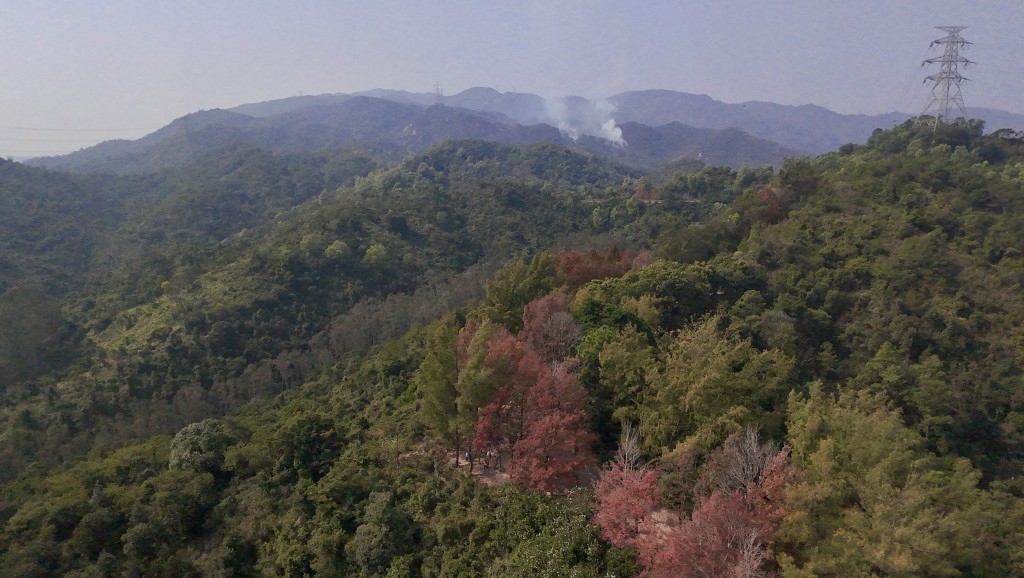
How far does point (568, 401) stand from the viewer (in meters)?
17.1

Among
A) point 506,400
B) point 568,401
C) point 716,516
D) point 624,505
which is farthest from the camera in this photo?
point 568,401

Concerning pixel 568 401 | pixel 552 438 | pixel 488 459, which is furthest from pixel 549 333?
pixel 552 438

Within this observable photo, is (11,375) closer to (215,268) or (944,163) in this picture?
(215,268)

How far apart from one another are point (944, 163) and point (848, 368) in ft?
86.2

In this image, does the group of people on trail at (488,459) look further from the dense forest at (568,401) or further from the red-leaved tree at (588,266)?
the red-leaved tree at (588,266)

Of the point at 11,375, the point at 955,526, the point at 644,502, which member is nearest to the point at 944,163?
the point at 955,526

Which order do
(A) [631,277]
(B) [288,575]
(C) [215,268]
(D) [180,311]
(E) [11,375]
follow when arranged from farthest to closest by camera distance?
(C) [215,268], (D) [180,311], (E) [11,375], (A) [631,277], (B) [288,575]

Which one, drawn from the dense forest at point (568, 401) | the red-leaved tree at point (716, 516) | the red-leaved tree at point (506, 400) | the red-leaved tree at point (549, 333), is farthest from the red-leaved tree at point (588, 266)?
the red-leaved tree at point (716, 516)

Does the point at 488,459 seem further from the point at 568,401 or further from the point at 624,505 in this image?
the point at 624,505

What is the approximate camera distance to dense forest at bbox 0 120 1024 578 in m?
13.4

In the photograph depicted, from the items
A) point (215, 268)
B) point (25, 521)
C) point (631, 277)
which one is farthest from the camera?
point (215, 268)

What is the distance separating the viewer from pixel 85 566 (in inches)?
658

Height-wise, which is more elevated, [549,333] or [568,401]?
[549,333]

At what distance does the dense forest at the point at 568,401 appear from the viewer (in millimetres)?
13367
